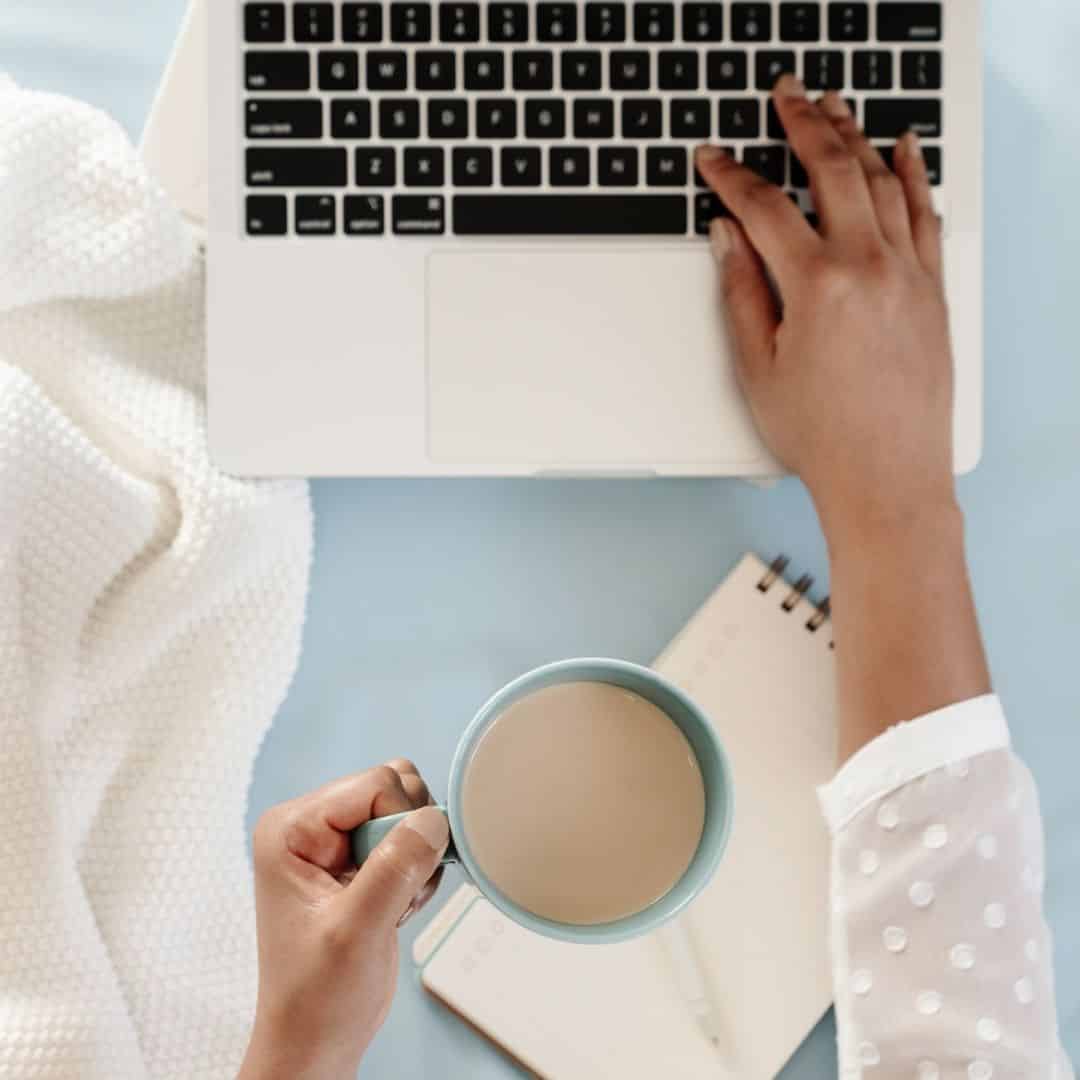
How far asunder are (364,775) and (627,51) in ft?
1.18

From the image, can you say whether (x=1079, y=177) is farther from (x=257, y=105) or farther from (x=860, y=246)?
(x=257, y=105)

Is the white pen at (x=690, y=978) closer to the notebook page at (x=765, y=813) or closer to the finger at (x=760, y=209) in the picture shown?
the notebook page at (x=765, y=813)

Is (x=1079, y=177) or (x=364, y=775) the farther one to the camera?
(x=1079, y=177)

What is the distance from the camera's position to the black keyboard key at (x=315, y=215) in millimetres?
584

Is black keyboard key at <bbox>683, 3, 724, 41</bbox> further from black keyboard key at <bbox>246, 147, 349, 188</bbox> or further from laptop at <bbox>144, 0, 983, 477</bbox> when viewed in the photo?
black keyboard key at <bbox>246, 147, 349, 188</bbox>

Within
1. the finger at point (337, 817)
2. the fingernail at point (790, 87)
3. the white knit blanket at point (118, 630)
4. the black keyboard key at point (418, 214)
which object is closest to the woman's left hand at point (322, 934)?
the finger at point (337, 817)

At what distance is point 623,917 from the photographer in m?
0.44

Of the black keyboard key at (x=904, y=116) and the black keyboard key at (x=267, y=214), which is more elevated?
the black keyboard key at (x=904, y=116)

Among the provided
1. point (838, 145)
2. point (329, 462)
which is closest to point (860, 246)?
point (838, 145)

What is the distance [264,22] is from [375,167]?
0.28ft

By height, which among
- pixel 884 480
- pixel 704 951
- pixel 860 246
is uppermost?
pixel 860 246

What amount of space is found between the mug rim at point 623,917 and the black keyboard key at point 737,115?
293mm

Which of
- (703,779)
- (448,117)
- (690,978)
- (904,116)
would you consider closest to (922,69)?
(904,116)

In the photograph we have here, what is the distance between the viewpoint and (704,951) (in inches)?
25.3
